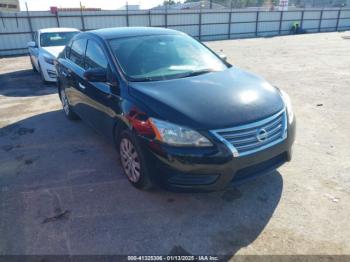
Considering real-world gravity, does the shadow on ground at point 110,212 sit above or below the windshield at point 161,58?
below

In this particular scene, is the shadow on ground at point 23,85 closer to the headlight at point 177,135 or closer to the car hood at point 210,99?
the car hood at point 210,99

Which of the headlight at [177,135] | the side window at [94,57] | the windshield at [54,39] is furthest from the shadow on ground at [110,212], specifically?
the windshield at [54,39]

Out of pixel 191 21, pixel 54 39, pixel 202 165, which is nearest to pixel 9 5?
pixel 191 21

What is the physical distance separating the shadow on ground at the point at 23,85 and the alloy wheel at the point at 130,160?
535 cm

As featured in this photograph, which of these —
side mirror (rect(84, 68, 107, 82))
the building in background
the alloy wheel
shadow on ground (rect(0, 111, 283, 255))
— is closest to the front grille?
shadow on ground (rect(0, 111, 283, 255))

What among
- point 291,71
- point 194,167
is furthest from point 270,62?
point 194,167

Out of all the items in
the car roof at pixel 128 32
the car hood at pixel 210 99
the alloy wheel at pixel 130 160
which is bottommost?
the alloy wheel at pixel 130 160

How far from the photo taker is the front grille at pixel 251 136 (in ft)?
8.26

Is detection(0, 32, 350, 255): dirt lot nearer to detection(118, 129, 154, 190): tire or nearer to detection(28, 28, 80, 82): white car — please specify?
detection(118, 129, 154, 190): tire

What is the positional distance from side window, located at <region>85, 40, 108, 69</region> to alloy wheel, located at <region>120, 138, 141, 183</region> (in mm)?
1046

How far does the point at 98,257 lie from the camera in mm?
2367

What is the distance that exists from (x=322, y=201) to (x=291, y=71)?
765 cm

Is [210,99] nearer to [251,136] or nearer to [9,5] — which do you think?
[251,136]

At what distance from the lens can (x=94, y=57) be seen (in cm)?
393
